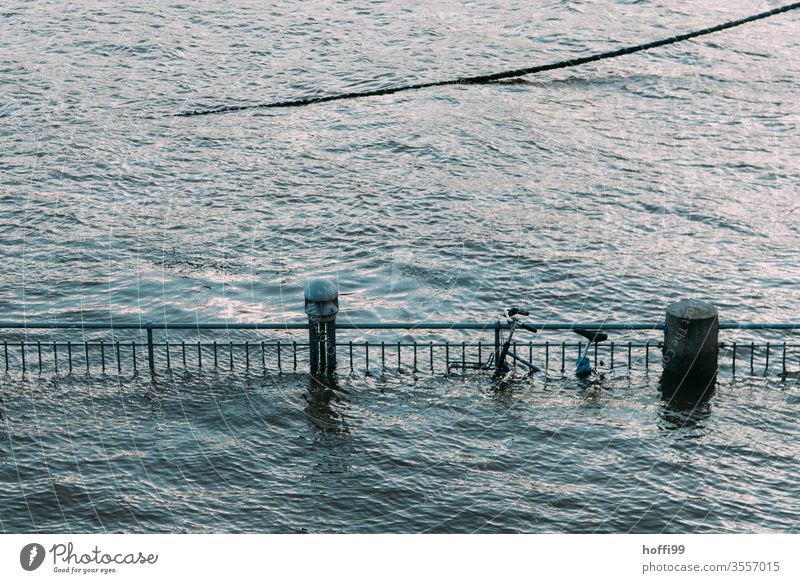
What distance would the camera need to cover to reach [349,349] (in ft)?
63.6

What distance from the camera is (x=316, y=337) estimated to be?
1809 centimetres

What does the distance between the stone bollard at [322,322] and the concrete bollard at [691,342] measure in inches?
197

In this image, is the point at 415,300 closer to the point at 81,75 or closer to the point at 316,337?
the point at 316,337

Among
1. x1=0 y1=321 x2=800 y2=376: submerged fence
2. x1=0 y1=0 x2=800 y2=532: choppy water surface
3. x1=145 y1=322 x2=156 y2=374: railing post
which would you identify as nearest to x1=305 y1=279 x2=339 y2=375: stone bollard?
x1=0 y1=321 x2=800 y2=376: submerged fence

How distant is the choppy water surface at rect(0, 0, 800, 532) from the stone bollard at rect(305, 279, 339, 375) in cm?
48

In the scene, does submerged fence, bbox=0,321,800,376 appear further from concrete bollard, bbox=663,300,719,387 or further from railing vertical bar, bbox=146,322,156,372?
concrete bollard, bbox=663,300,719,387

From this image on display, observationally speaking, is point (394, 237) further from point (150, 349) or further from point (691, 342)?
point (691, 342)

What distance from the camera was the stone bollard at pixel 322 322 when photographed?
57.8 ft

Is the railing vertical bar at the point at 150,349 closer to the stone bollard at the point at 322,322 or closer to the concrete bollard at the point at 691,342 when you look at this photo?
the stone bollard at the point at 322,322

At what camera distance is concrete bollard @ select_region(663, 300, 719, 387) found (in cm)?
1759

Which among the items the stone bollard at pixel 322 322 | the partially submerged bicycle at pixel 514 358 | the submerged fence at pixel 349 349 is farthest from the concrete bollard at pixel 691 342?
the stone bollard at pixel 322 322

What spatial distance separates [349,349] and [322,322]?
5.28 ft

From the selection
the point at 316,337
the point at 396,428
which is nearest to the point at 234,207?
the point at 316,337

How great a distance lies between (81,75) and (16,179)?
34.0ft
